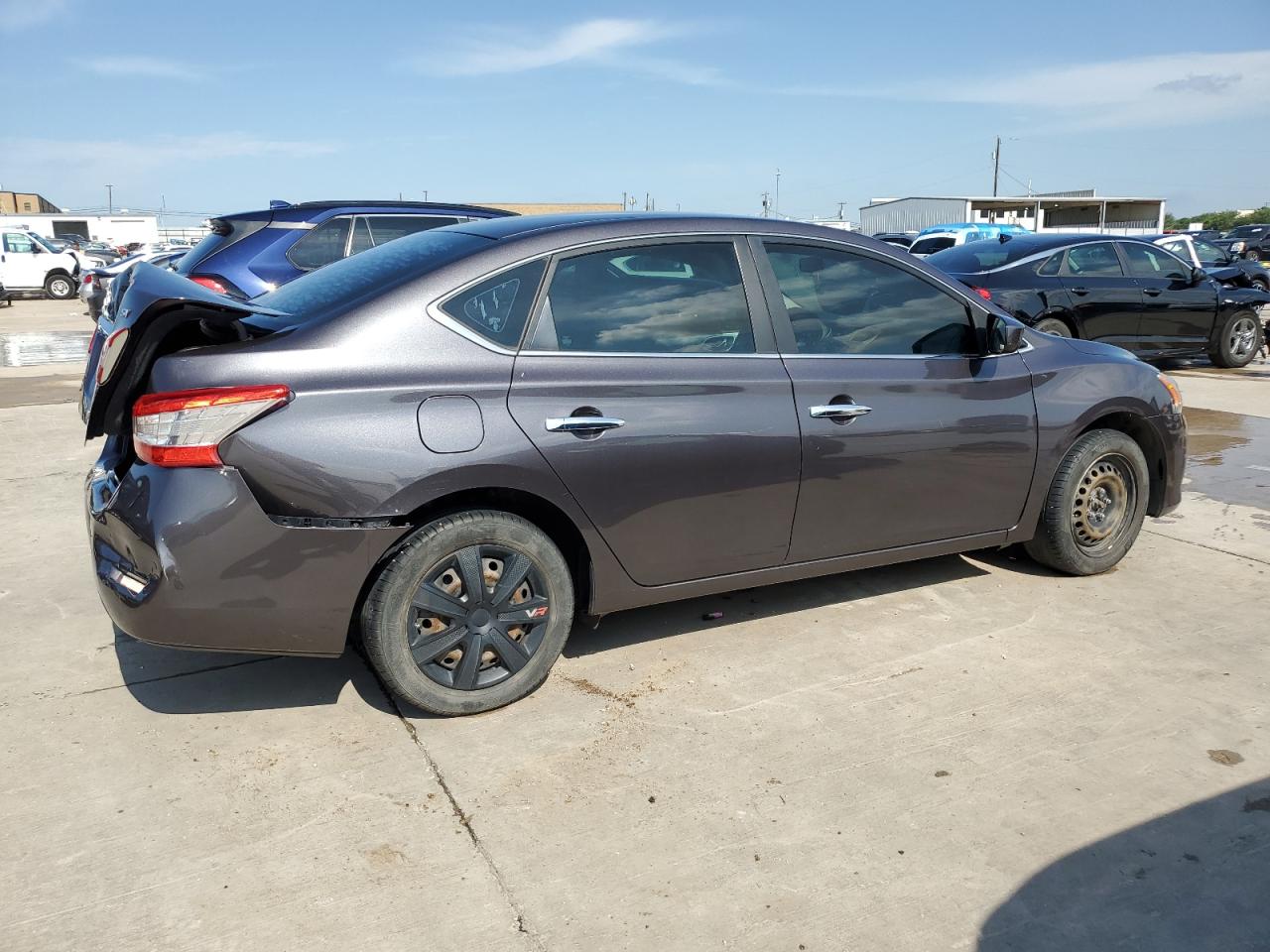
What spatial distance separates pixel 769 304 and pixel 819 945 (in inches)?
91.8

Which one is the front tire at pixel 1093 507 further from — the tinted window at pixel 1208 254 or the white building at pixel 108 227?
the white building at pixel 108 227

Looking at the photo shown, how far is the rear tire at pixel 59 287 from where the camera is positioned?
2855 centimetres

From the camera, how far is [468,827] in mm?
2959

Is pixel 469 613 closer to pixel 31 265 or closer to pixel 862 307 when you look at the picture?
pixel 862 307

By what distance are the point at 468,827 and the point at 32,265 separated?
30245 millimetres

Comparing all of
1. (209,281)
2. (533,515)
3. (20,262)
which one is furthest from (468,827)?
(20,262)

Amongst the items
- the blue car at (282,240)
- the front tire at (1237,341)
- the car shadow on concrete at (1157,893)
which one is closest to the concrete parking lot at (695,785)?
the car shadow on concrete at (1157,893)

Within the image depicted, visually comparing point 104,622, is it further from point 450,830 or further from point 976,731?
point 976,731

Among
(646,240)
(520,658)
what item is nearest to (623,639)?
(520,658)

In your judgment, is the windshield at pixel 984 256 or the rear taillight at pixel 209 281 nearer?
the rear taillight at pixel 209 281

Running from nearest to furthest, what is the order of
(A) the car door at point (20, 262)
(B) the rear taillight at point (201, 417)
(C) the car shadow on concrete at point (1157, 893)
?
(C) the car shadow on concrete at point (1157, 893) < (B) the rear taillight at point (201, 417) < (A) the car door at point (20, 262)

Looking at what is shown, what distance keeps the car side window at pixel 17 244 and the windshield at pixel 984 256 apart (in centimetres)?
2567

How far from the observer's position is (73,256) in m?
28.9

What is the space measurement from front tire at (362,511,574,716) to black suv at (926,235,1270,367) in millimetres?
7930
